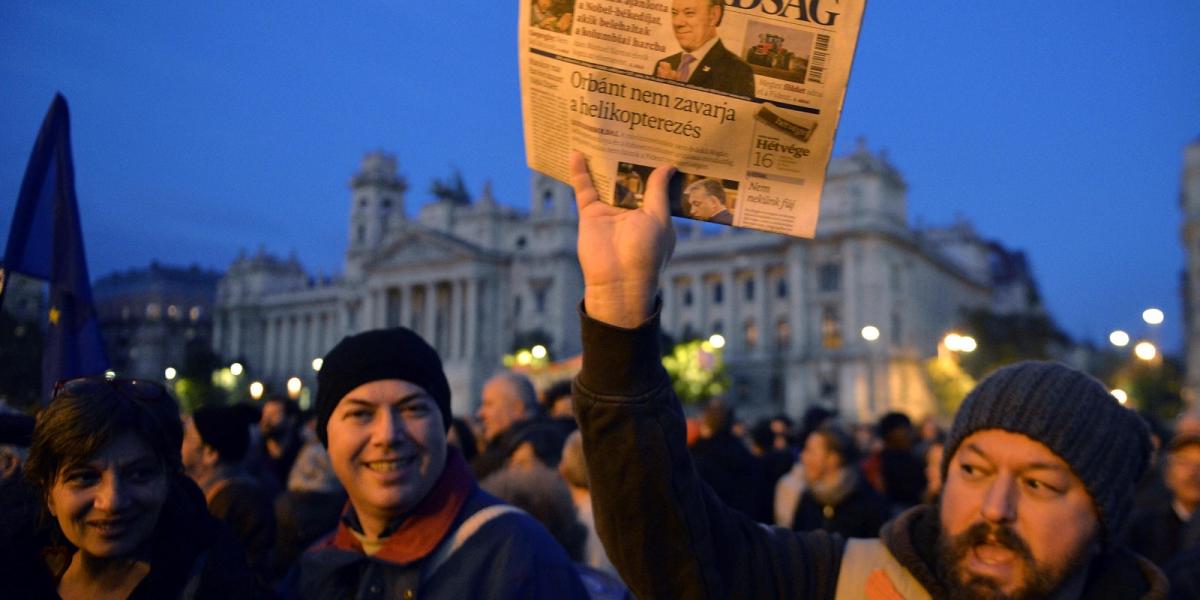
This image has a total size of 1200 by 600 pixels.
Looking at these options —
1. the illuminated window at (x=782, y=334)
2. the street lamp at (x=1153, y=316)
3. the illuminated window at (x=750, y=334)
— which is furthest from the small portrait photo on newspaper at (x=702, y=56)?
the illuminated window at (x=750, y=334)

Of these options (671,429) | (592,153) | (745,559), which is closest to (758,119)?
(592,153)

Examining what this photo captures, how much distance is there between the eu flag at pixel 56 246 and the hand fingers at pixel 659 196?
350 cm

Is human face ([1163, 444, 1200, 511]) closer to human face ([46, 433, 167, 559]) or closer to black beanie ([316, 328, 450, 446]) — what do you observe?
black beanie ([316, 328, 450, 446])

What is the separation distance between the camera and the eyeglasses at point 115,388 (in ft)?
9.71

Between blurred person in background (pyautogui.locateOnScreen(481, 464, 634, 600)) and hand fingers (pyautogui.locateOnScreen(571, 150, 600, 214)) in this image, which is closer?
hand fingers (pyautogui.locateOnScreen(571, 150, 600, 214))

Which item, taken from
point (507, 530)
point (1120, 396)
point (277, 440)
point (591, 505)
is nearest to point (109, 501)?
point (507, 530)

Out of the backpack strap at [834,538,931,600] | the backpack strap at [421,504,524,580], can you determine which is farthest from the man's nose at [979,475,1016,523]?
the backpack strap at [421,504,524,580]

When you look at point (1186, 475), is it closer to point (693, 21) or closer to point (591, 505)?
point (591, 505)

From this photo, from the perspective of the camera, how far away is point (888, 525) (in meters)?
2.36

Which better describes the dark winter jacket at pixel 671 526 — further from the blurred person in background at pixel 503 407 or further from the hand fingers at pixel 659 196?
the blurred person in background at pixel 503 407

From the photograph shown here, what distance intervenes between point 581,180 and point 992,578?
1162mm

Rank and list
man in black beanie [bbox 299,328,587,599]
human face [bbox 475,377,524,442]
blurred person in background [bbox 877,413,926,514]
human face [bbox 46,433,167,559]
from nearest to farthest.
→ human face [bbox 46,433,167,559], man in black beanie [bbox 299,328,587,599], human face [bbox 475,377,524,442], blurred person in background [bbox 877,413,926,514]

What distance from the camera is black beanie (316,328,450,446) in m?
3.23

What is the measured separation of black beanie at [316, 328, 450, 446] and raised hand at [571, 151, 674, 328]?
1.21 metres
